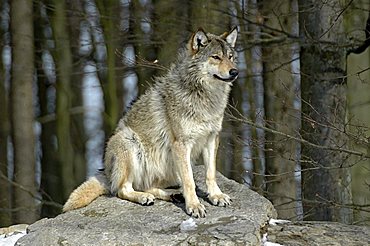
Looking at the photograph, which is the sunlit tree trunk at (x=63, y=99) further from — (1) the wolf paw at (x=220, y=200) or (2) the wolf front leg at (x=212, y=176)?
(1) the wolf paw at (x=220, y=200)

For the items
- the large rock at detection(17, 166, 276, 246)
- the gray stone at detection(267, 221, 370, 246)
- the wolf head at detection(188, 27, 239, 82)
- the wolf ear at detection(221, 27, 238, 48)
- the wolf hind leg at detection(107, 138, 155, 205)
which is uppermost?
the wolf ear at detection(221, 27, 238, 48)

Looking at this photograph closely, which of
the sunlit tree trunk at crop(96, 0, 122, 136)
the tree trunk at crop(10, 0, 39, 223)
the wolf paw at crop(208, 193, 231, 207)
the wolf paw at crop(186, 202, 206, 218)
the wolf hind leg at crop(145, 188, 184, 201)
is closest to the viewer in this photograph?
the wolf paw at crop(186, 202, 206, 218)

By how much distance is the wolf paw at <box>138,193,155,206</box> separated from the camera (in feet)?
23.1

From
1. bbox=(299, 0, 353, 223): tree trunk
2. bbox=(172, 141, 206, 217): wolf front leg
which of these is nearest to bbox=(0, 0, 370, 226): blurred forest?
bbox=(299, 0, 353, 223): tree trunk

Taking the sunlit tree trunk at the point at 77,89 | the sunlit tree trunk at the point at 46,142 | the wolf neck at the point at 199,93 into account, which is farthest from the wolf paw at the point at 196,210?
the sunlit tree trunk at the point at 46,142

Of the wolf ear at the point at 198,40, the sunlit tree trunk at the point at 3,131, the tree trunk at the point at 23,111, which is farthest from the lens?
the sunlit tree trunk at the point at 3,131

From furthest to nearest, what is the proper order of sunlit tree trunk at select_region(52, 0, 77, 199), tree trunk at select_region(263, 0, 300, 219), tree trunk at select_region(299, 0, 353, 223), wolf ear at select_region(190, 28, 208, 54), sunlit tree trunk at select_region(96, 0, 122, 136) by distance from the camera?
sunlit tree trunk at select_region(52, 0, 77, 199) < sunlit tree trunk at select_region(96, 0, 122, 136) < tree trunk at select_region(263, 0, 300, 219) < tree trunk at select_region(299, 0, 353, 223) < wolf ear at select_region(190, 28, 208, 54)

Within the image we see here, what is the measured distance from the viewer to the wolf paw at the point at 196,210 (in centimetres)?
652

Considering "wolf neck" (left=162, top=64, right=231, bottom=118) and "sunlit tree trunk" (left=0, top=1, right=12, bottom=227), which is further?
"sunlit tree trunk" (left=0, top=1, right=12, bottom=227)

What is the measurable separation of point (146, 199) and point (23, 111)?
6.59 metres

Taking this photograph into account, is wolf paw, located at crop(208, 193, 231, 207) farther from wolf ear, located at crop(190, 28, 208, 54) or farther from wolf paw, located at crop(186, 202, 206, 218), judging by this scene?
wolf ear, located at crop(190, 28, 208, 54)

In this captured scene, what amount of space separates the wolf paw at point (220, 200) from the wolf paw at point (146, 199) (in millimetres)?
625

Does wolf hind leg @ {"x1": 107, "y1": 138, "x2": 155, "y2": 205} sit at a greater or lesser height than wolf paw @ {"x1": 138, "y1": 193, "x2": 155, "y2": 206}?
greater

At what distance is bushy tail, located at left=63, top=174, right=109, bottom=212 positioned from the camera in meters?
7.30
